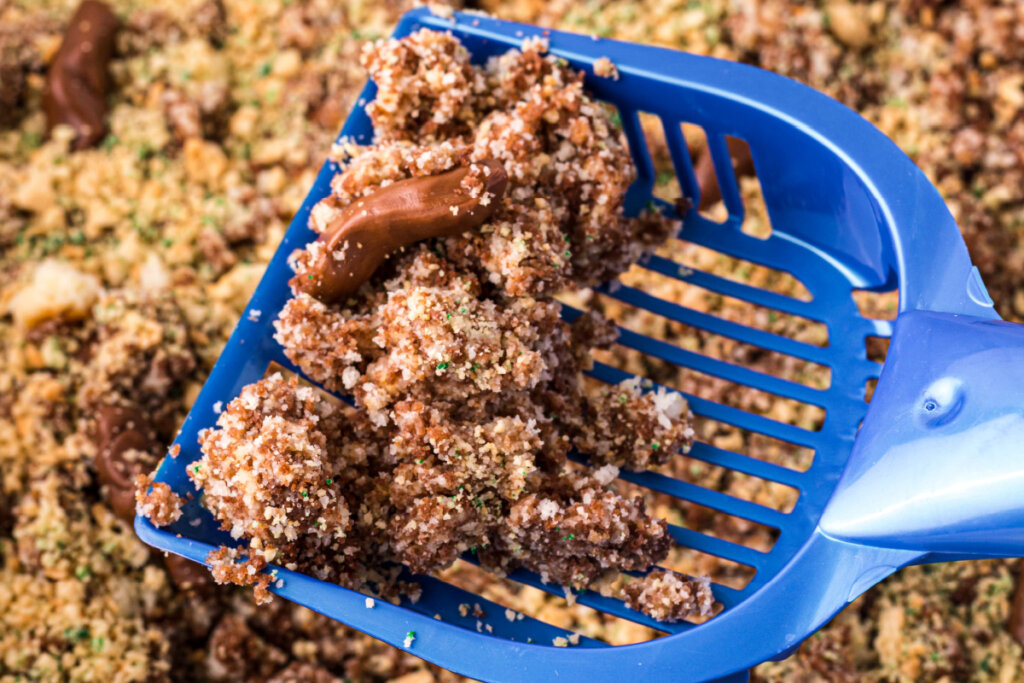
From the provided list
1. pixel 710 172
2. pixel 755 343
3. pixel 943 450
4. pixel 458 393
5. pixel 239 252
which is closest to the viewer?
pixel 943 450

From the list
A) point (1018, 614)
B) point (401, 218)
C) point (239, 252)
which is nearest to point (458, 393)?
point (401, 218)

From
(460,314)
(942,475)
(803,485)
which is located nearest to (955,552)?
(942,475)

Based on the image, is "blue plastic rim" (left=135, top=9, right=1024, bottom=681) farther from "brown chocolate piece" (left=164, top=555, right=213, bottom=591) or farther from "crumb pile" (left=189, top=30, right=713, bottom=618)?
"brown chocolate piece" (left=164, top=555, right=213, bottom=591)

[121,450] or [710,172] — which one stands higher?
[710,172]

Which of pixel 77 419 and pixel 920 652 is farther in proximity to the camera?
pixel 77 419

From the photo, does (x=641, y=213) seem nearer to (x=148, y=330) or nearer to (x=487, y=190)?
(x=487, y=190)

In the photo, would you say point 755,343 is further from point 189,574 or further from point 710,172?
point 189,574
